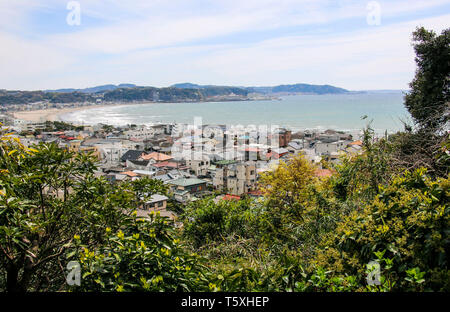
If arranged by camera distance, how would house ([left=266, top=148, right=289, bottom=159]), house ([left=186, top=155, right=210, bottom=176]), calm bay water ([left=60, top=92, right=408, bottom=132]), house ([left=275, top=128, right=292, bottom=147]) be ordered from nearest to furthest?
house ([left=186, top=155, right=210, bottom=176]) < house ([left=266, top=148, right=289, bottom=159]) < house ([left=275, top=128, right=292, bottom=147]) < calm bay water ([left=60, top=92, right=408, bottom=132])

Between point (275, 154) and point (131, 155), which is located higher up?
point (275, 154)

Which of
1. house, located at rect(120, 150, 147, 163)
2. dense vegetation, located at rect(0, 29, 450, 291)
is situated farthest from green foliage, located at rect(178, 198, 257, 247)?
house, located at rect(120, 150, 147, 163)

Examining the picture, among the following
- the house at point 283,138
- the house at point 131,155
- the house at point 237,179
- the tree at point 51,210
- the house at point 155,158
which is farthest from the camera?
the house at point 283,138

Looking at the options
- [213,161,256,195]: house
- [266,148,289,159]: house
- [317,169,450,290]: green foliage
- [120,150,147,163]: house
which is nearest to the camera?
[317,169,450,290]: green foliage

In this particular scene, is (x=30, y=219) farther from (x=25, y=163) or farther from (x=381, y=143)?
(x=381, y=143)

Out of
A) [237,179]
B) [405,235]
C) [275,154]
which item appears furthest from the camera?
[275,154]

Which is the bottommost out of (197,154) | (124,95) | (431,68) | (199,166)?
(199,166)

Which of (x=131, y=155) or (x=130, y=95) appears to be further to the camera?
(x=130, y=95)

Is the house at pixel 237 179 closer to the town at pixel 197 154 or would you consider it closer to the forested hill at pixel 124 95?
the town at pixel 197 154

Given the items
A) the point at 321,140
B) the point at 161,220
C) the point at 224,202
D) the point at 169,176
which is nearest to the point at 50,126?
the point at 169,176

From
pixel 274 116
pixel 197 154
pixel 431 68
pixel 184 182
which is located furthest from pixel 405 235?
pixel 274 116

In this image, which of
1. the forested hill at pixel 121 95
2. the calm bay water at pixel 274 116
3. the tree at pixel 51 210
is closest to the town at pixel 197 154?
the tree at pixel 51 210

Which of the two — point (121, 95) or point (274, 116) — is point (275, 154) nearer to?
point (274, 116)

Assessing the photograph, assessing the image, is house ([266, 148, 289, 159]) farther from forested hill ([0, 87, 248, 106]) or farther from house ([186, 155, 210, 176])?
forested hill ([0, 87, 248, 106])
